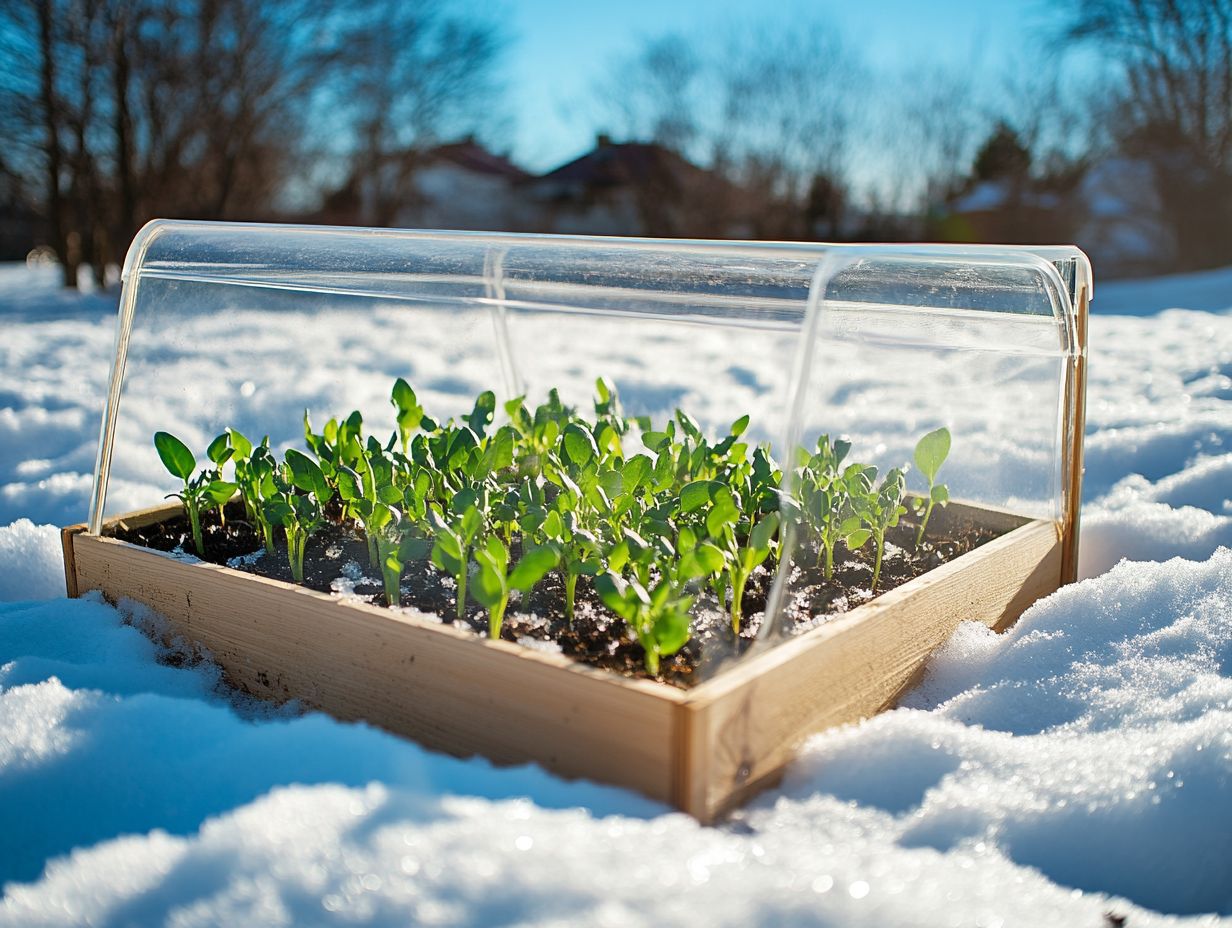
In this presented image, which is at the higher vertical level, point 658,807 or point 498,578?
point 498,578

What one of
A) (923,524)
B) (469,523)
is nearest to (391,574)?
(469,523)

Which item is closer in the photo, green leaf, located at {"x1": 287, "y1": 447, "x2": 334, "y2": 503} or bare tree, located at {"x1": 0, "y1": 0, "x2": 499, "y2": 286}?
green leaf, located at {"x1": 287, "y1": 447, "x2": 334, "y2": 503}

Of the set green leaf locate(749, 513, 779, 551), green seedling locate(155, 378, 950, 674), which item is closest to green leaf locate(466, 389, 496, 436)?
green seedling locate(155, 378, 950, 674)

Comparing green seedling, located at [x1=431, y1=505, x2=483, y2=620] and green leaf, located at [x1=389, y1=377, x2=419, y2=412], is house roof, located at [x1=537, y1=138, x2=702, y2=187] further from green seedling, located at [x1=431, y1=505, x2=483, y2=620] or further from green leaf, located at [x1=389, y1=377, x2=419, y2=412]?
green seedling, located at [x1=431, y1=505, x2=483, y2=620]

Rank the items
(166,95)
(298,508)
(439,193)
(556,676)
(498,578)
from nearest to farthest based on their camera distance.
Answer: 1. (556,676)
2. (498,578)
3. (298,508)
4. (166,95)
5. (439,193)

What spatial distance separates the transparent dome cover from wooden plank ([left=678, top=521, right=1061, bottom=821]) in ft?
0.28

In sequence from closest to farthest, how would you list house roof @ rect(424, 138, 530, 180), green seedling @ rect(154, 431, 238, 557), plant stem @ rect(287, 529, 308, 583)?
plant stem @ rect(287, 529, 308, 583)
green seedling @ rect(154, 431, 238, 557)
house roof @ rect(424, 138, 530, 180)

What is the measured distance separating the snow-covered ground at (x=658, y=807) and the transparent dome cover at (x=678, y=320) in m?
0.26

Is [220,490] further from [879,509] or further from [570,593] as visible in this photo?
[879,509]

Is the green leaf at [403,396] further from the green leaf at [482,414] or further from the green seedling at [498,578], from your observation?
the green seedling at [498,578]

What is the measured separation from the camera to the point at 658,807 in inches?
43.8

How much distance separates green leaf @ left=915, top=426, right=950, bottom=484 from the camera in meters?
1.84

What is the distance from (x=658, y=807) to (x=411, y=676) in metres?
0.39

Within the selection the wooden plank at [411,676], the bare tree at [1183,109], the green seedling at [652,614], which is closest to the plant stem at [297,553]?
the wooden plank at [411,676]
